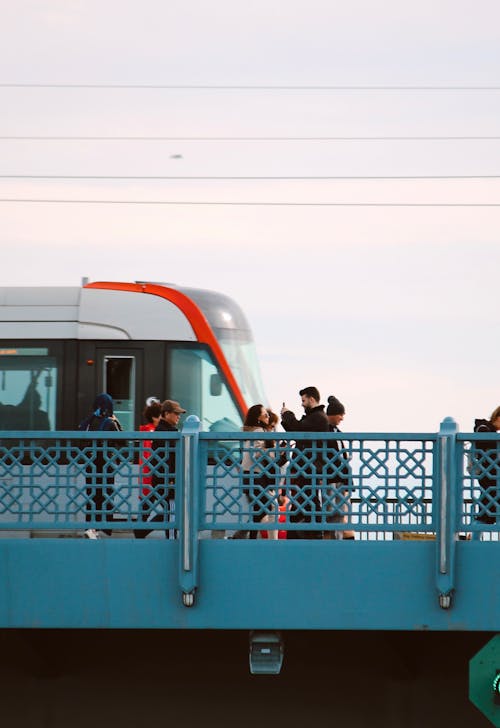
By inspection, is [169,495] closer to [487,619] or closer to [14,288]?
[487,619]

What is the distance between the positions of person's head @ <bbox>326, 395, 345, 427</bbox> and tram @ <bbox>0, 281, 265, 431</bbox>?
3.70 meters

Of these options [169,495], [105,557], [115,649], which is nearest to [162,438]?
[169,495]

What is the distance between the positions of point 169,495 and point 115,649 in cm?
208

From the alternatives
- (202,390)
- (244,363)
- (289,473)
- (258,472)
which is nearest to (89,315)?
(202,390)

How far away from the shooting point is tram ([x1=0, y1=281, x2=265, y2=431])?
1347cm

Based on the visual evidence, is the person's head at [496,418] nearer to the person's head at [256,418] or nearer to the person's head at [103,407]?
the person's head at [256,418]

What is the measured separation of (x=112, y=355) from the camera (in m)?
13.7

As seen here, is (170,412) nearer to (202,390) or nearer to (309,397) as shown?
(309,397)

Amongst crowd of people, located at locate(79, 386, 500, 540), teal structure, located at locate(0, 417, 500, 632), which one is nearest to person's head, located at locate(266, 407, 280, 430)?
crowd of people, located at locate(79, 386, 500, 540)

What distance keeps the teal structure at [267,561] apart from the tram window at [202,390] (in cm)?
519

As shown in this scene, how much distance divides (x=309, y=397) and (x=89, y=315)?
16.4ft

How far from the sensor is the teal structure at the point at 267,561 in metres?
8.20

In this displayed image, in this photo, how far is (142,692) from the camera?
974 cm

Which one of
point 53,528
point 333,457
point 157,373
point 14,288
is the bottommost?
point 53,528
